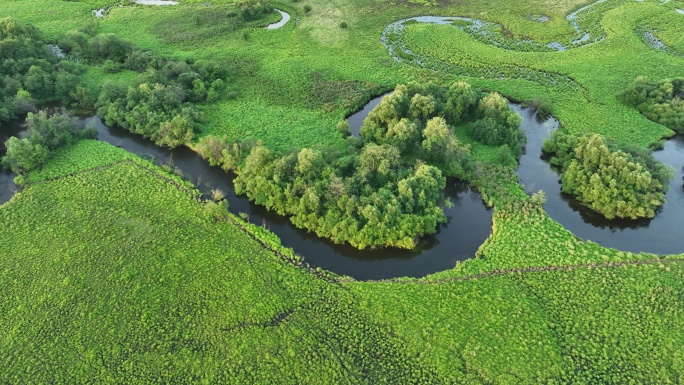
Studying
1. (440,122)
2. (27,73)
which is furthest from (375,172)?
(27,73)

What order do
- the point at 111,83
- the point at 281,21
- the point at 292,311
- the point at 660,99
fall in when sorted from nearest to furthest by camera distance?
1. the point at 292,311
2. the point at 660,99
3. the point at 111,83
4. the point at 281,21

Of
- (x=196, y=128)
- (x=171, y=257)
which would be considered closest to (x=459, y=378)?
(x=171, y=257)

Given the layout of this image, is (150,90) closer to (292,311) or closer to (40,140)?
(40,140)

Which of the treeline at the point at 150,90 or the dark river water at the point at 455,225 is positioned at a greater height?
the treeline at the point at 150,90

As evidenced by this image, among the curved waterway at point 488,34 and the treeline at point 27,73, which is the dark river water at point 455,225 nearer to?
the treeline at point 27,73

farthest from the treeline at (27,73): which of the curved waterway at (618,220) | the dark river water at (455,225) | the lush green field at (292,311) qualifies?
the curved waterway at (618,220)

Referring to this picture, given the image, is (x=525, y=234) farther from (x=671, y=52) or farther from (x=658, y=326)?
(x=671, y=52)
